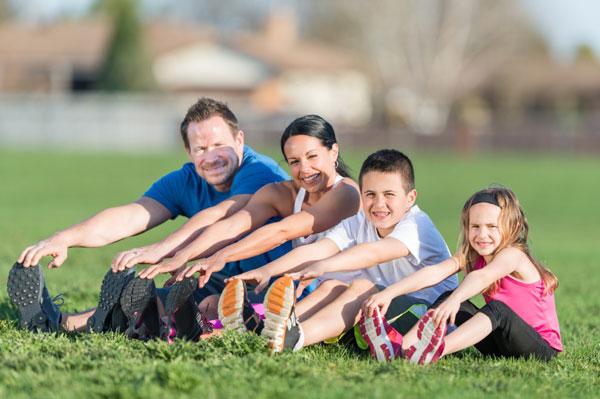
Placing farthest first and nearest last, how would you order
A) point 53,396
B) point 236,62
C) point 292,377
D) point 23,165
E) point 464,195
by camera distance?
point 236,62 < point 23,165 < point 464,195 < point 292,377 < point 53,396

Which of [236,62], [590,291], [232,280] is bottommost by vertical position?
[590,291]

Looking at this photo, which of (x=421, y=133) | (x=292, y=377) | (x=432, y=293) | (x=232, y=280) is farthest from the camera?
(x=421, y=133)

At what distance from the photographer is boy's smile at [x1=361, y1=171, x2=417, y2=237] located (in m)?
5.69

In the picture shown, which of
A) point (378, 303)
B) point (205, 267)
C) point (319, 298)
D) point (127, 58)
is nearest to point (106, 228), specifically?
point (205, 267)

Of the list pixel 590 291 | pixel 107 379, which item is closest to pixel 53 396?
pixel 107 379

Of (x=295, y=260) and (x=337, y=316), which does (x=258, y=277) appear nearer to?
(x=295, y=260)

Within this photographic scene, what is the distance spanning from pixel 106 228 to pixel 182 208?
0.61m

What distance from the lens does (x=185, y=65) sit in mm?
56094

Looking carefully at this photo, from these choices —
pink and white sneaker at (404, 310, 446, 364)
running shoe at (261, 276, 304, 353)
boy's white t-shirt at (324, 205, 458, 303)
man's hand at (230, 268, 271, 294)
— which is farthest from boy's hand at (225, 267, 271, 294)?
pink and white sneaker at (404, 310, 446, 364)

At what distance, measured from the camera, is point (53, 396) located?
4.31 m

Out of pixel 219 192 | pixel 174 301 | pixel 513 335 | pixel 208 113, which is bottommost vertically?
pixel 513 335

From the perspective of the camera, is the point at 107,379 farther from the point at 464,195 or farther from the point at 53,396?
the point at 464,195

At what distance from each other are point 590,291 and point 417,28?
4929 cm

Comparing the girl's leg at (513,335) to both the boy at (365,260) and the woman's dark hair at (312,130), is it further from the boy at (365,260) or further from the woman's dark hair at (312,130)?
the woman's dark hair at (312,130)
